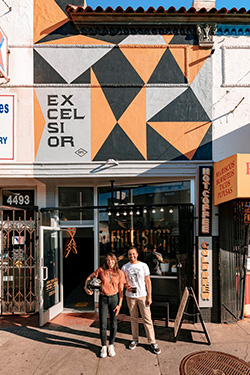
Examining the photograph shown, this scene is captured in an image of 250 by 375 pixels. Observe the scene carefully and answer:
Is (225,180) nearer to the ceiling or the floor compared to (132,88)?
nearer to the floor

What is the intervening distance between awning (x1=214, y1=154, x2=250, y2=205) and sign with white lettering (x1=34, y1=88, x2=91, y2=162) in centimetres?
310

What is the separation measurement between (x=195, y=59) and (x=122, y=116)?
2.30 meters

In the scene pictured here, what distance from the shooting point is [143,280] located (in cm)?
504

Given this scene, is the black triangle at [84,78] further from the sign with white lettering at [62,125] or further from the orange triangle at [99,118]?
the sign with white lettering at [62,125]

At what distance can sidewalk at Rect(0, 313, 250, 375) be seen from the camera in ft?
14.4

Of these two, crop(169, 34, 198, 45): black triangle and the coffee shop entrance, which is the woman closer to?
the coffee shop entrance

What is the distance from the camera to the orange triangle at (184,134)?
647 centimetres

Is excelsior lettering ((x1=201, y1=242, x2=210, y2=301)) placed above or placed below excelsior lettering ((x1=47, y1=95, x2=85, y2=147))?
below

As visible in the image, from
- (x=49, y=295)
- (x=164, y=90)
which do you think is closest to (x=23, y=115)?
(x=164, y=90)

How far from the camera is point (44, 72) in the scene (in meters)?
6.50

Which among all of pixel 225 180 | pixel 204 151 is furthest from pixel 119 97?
pixel 225 180

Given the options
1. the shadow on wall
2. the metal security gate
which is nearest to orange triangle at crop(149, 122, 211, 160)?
the shadow on wall

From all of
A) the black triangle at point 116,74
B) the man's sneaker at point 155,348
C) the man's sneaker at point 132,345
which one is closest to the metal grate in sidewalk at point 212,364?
the man's sneaker at point 155,348

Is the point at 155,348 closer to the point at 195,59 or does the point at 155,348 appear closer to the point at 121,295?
the point at 121,295
